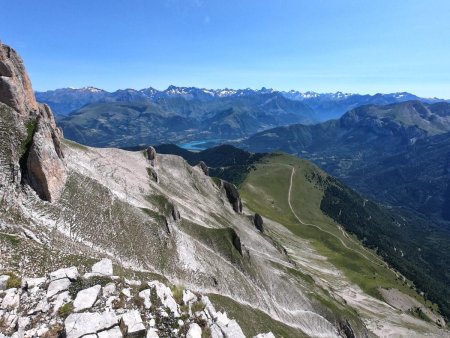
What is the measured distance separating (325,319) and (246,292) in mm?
34721

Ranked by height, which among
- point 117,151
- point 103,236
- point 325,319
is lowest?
point 325,319

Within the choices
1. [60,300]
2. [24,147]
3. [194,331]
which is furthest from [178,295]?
[24,147]

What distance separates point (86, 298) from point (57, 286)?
11.3 ft

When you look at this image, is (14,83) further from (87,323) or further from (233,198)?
(233,198)

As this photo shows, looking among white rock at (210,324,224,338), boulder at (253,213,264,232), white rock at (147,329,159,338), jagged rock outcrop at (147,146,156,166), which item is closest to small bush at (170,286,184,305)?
white rock at (210,324,224,338)

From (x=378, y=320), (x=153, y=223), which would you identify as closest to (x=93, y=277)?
(x=153, y=223)

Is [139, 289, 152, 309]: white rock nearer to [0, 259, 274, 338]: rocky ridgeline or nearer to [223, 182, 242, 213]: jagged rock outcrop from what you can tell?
[0, 259, 274, 338]: rocky ridgeline

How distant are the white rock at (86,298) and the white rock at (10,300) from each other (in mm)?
4640

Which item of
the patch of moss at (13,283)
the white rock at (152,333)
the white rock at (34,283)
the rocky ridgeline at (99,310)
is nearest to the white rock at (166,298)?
the rocky ridgeline at (99,310)

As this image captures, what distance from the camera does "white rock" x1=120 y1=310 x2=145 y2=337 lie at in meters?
Answer: 25.5

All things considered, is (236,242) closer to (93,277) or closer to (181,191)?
(181,191)

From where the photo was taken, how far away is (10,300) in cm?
2708

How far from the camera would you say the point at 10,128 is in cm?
6153

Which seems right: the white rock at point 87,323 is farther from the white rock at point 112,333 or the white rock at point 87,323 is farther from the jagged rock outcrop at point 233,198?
the jagged rock outcrop at point 233,198
